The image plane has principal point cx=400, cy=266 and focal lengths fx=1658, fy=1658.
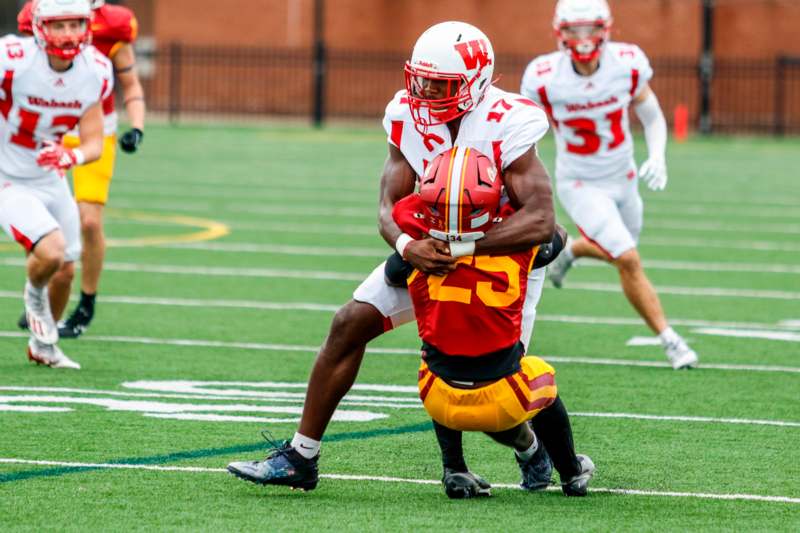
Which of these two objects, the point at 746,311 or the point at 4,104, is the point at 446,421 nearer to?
the point at 4,104

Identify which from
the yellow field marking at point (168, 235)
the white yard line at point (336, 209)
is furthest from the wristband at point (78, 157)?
the white yard line at point (336, 209)

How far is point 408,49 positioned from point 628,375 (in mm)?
29416

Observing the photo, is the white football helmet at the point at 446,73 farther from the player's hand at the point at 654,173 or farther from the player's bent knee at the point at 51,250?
the player's hand at the point at 654,173

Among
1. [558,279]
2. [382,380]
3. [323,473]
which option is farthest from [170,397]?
[558,279]

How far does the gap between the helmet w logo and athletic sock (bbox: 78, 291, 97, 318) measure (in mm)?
4691

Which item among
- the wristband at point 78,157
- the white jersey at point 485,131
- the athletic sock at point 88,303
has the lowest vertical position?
the athletic sock at point 88,303

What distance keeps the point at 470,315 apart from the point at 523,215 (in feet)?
1.24

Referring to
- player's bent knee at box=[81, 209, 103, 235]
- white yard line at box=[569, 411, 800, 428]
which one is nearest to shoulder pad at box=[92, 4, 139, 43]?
player's bent knee at box=[81, 209, 103, 235]

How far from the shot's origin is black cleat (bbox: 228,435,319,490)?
5672 mm

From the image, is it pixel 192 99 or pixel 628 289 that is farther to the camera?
pixel 192 99

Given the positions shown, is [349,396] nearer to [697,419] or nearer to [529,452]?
[697,419]

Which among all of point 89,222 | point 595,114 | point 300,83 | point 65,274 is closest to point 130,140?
point 89,222

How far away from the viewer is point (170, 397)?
7.60 meters

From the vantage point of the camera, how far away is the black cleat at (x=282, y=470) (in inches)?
223
